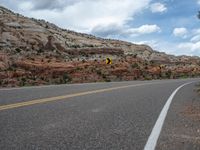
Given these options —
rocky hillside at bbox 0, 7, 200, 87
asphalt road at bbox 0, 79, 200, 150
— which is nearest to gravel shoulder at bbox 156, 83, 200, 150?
asphalt road at bbox 0, 79, 200, 150

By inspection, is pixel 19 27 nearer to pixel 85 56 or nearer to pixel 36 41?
pixel 36 41

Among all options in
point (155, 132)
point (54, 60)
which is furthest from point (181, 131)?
point (54, 60)

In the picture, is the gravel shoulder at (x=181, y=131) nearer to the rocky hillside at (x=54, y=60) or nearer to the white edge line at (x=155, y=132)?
the white edge line at (x=155, y=132)

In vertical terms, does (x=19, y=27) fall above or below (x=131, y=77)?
above

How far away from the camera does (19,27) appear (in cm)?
5759

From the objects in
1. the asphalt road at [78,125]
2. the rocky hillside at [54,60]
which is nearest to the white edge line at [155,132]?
the asphalt road at [78,125]

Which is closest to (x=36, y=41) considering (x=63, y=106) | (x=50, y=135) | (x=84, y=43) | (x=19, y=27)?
(x=19, y=27)

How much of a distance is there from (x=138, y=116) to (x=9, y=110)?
3.32 meters

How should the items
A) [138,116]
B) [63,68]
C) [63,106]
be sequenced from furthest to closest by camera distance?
[63,68] → [63,106] → [138,116]

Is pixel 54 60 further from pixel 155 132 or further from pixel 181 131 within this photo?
pixel 155 132

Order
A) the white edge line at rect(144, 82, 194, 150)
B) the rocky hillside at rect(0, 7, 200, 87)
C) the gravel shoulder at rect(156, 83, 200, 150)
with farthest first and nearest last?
the rocky hillside at rect(0, 7, 200, 87)
the gravel shoulder at rect(156, 83, 200, 150)
the white edge line at rect(144, 82, 194, 150)

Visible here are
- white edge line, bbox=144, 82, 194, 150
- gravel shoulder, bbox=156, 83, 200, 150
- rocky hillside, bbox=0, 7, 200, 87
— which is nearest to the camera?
white edge line, bbox=144, 82, 194, 150

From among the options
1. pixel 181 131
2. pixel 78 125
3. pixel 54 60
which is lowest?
pixel 181 131

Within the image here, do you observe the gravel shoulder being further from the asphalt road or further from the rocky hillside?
the rocky hillside
